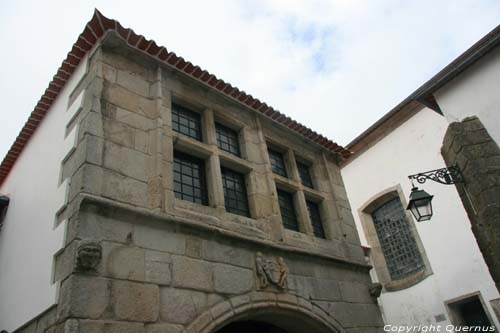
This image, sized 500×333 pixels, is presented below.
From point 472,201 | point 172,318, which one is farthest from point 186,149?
point 472,201

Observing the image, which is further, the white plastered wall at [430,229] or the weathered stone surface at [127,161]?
the white plastered wall at [430,229]

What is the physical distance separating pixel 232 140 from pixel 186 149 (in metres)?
1.03

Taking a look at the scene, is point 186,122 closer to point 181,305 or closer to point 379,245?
point 181,305

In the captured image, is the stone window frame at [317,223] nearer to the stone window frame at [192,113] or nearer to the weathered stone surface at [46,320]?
the stone window frame at [192,113]

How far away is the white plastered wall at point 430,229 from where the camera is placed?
330 inches

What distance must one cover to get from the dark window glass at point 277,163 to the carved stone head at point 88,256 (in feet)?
10.7

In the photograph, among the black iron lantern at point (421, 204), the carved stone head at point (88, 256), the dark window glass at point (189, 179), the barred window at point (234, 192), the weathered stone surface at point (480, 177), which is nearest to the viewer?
the carved stone head at point (88, 256)

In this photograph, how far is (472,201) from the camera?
5.18m

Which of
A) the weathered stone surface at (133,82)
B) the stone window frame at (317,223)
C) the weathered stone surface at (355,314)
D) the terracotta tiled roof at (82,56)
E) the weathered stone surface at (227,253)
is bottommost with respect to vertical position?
the weathered stone surface at (355,314)

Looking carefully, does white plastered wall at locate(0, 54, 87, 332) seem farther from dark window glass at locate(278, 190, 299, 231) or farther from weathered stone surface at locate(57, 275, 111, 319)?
dark window glass at locate(278, 190, 299, 231)

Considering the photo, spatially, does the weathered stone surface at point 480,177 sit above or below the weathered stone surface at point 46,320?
above

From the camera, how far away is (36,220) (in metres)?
4.06

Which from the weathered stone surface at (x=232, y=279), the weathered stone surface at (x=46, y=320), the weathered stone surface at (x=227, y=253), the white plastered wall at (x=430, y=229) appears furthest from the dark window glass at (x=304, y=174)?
the white plastered wall at (x=430, y=229)

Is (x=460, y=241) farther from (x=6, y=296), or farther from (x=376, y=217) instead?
(x=6, y=296)
